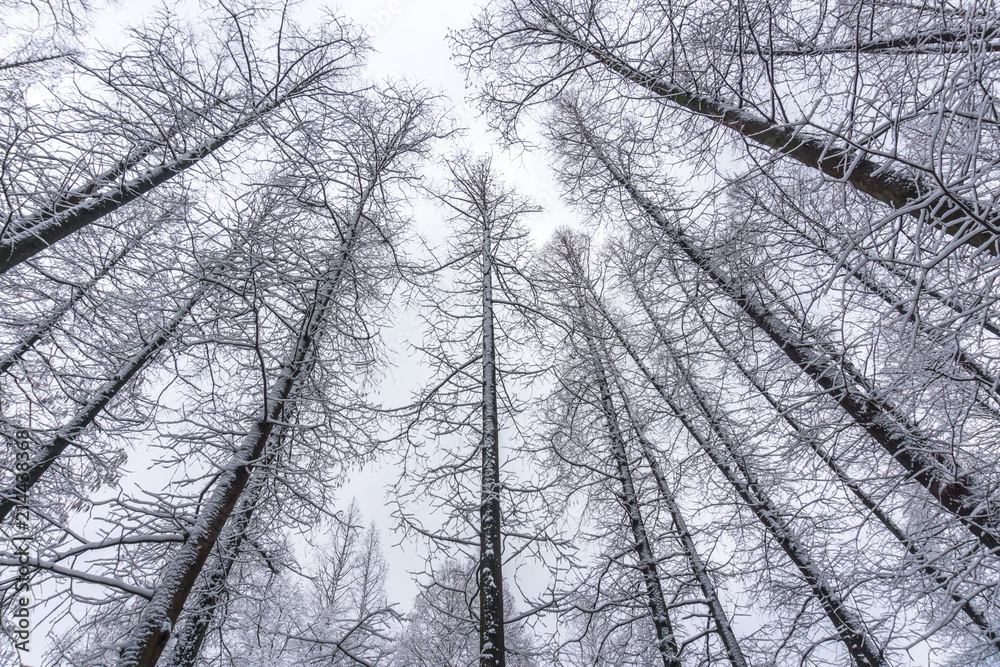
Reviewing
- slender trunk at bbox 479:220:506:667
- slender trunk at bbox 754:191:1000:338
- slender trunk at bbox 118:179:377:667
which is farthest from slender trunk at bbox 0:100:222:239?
slender trunk at bbox 754:191:1000:338

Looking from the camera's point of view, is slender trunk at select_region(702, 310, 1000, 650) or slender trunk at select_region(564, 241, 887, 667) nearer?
slender trunk at select_region(702, 310, 1000, 650)

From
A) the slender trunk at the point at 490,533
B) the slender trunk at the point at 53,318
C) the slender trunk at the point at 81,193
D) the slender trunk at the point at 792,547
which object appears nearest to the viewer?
the slender trunk at the point at 81,193

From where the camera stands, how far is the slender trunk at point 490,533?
3404 mm

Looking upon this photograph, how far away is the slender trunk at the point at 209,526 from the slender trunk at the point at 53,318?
5.58 feet

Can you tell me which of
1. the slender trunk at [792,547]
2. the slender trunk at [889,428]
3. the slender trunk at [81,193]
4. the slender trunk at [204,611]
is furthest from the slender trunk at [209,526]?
the slender trunk at [792,547]

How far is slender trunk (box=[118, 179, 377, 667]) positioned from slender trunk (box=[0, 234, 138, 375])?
170 centimetres

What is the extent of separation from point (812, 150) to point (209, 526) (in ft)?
17.8

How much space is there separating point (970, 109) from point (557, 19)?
9.95ft

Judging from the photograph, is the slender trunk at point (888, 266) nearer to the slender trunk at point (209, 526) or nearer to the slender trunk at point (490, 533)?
the slender trunk at point (209, 526)

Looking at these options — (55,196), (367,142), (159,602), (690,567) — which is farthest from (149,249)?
(690,567)

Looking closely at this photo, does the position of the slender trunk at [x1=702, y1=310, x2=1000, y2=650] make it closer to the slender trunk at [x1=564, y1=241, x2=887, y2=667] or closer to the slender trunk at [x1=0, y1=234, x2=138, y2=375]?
the slender trunk at [x1=564, y1=241, x2=887, y2=667]

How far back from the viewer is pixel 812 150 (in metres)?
2.86

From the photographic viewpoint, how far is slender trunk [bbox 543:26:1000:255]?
2.15 meters

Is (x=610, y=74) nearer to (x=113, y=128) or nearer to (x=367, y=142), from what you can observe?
(x=367, y=142)
